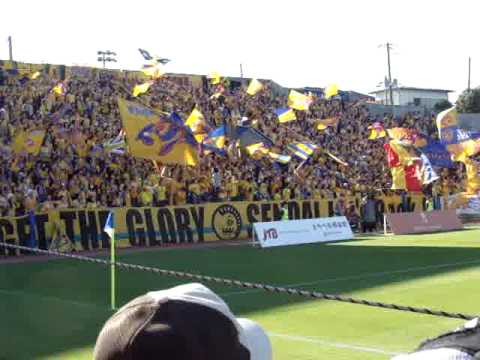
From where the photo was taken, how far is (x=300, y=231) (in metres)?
25.0

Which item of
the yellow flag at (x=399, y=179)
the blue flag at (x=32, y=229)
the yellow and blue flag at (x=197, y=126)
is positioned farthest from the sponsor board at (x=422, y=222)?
the blue flag at (x=32, y=229)

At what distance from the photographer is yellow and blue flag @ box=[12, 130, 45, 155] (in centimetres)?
2556

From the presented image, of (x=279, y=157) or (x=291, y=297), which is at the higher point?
(x=279, y=157)

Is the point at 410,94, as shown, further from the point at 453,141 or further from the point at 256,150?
the point at 256,150

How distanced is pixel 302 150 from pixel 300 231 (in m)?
9.79

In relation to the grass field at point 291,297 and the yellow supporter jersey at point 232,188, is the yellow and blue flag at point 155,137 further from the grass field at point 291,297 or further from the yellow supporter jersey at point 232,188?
the grass field at point 291,297

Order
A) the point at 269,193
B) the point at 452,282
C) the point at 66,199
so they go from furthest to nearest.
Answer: the point at 269,193 < the point at 66,199 < the point at 452,282

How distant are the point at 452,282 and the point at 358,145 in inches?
1170

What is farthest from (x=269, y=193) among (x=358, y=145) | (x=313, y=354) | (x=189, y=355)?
(x=189, y=355)

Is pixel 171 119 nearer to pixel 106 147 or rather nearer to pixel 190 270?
pixel 106 147

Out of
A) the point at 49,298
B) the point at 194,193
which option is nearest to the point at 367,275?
the point at 49,298

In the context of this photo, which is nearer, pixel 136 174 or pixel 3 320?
pixel 3 320

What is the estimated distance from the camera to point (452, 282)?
14312 mm

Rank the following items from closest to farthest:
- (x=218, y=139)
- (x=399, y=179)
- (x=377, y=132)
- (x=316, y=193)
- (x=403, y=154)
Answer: (x=218, y=139) < (x=316, y=193) < (x=399, y=179) < (x=403, y=154) < (x=377, y=132)
